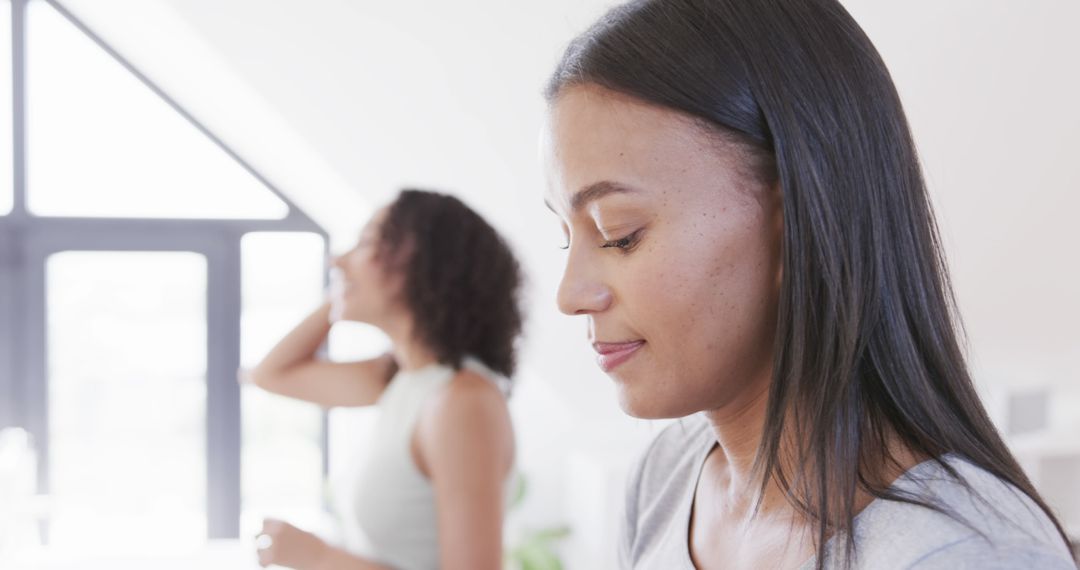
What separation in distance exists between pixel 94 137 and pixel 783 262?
4265 mm

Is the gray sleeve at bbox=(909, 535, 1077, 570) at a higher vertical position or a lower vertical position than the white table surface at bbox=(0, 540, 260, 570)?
higher

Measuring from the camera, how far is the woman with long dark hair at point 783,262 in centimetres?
61

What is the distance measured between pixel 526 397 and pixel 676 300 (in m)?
3.73

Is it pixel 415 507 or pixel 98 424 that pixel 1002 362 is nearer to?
pixel 415 507

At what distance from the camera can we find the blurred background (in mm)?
2162

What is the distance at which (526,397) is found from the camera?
171 inches

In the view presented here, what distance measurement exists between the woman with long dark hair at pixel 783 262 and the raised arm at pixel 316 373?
4.84 ft

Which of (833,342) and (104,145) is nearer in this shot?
(833,342)

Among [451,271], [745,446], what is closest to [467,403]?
[451,271]

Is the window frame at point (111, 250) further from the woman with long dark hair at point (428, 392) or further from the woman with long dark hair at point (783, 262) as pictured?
the woman with long dark hair at point (783, 262)

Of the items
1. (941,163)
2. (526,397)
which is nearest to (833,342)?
(941,163)

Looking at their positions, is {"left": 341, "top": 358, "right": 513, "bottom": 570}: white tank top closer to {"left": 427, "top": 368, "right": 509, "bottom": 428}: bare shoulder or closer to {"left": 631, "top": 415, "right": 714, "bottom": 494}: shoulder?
{"left": 427, "top": 368, "right": 509, "bottom": 428}: bare shoulder

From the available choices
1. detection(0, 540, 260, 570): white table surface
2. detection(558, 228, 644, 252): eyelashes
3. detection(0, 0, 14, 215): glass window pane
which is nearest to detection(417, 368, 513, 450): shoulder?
detection(558, 228, 644, 252): eyelashes

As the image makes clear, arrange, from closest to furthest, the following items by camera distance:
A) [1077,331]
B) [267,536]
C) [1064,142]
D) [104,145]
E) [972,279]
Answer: [267,536]
[1064,142]
[972,279]
[1077,331]
[104,145]
